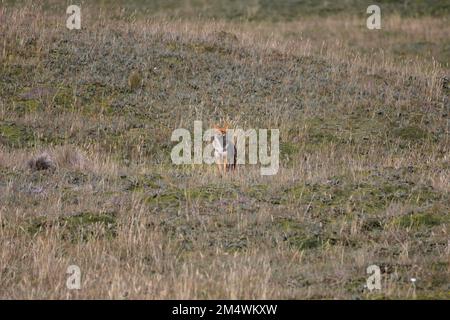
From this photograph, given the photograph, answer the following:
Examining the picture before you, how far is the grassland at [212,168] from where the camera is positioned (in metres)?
8.60

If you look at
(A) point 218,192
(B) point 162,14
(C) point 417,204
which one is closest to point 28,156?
(A) point 218,192

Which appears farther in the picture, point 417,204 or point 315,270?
point 417,204

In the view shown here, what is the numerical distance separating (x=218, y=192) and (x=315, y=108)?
6910 mm

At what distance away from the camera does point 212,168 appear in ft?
44.6

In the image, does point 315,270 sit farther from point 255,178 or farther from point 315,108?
point 315,108

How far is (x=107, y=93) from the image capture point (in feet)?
59.3

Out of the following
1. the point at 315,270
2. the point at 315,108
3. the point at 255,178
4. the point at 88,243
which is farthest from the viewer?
the point at 315,108

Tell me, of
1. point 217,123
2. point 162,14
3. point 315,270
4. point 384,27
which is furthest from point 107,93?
point 384,27

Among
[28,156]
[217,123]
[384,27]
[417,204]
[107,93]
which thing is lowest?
[417,204]

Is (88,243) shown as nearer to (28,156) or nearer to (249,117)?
(28,156)

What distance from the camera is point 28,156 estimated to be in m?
13.9

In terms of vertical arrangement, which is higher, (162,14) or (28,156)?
(162,14)

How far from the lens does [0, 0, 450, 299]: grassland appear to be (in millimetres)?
8602
